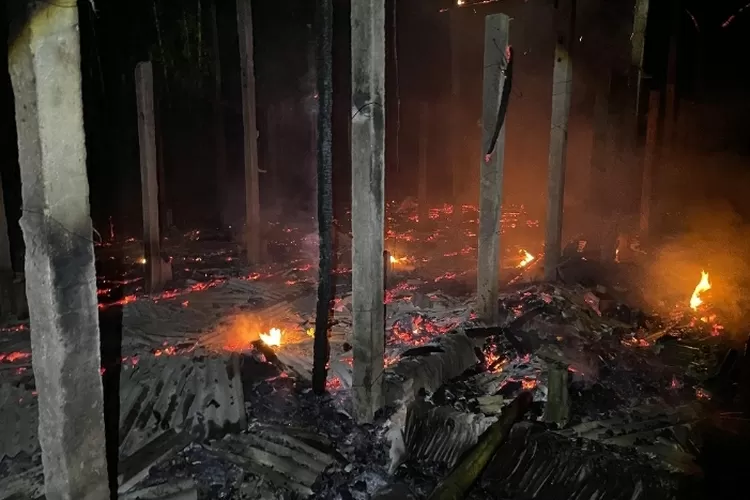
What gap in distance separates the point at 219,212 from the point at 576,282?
1019 cm

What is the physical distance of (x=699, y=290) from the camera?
969cm

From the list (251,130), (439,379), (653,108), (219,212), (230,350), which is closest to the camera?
(439,379)

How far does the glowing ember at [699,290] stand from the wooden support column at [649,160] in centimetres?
251

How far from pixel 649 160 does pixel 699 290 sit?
3.58 meters

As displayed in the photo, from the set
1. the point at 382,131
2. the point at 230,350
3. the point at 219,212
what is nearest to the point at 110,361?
the point at 230,350

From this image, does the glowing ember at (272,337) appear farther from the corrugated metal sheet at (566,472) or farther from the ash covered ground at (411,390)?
the corrugated metal sheet at (566,472)

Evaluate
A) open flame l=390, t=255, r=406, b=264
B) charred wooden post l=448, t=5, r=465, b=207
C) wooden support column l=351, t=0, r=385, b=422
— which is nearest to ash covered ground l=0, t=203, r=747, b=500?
wooden support column l=351, t=0, r=385, b=422

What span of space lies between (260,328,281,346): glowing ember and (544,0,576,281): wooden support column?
16.1ft

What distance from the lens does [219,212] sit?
15.5 metres

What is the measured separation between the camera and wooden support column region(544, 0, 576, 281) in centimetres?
855

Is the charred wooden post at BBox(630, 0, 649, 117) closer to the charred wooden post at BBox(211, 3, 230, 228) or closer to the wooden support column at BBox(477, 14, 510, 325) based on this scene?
the wooden support column at BBox(477, 14, 510, 325)

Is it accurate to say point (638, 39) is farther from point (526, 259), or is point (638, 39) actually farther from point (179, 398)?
point (179, 398)

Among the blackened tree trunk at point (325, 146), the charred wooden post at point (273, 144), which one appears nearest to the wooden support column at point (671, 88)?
the blackened tree trunk at point (325, 146)

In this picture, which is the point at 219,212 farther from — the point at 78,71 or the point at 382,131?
the point at 78,71
